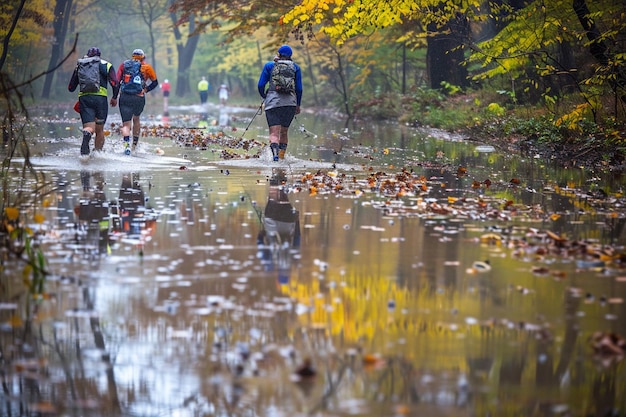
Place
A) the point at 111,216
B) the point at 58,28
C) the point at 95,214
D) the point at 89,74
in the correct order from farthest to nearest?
the point at 58,28
the point at 89,74
the point at 95,214
the point at 111,216

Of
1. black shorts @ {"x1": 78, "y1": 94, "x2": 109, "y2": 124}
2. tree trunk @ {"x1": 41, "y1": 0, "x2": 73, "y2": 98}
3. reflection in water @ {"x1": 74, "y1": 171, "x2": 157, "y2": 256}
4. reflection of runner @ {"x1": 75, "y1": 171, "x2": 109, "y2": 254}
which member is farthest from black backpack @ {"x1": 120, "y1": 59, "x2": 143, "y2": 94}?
tree trunk @ {"x1": 41, "y1": 0, "x2": 73, "y2": 98}

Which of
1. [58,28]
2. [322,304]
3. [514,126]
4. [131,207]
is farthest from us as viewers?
[58,28]

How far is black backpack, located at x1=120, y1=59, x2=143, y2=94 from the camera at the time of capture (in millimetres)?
20859

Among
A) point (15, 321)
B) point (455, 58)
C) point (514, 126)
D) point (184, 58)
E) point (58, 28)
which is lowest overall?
point (15, 321)

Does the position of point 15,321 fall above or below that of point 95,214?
below

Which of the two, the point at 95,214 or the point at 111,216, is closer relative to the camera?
the point at 111,216

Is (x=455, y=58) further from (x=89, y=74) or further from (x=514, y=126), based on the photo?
(x=89, y=74)

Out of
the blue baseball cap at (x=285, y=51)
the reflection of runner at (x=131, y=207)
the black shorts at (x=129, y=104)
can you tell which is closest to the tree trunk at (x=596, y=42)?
the blue baseball cap at (x=285, y=51)

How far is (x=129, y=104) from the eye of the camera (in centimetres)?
2111

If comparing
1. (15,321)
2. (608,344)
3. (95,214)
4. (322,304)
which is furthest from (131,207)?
(608,344)

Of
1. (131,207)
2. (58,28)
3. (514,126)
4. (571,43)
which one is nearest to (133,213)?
(131,207)

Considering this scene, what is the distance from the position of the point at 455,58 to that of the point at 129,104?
20.7 m

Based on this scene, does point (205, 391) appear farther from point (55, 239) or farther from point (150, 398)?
point (55, 239)

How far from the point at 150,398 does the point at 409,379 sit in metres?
1.32
